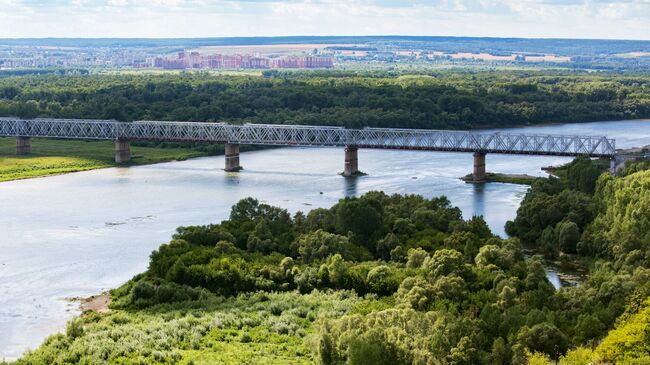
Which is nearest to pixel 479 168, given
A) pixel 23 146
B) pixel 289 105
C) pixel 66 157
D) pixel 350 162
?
pixel 350 162

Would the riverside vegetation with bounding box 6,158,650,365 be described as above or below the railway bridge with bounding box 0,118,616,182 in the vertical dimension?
below

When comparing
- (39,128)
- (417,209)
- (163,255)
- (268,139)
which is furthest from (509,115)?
(163,255)

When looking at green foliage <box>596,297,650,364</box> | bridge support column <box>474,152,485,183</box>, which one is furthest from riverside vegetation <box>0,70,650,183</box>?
green foliage <box>596,297,650,364</box>

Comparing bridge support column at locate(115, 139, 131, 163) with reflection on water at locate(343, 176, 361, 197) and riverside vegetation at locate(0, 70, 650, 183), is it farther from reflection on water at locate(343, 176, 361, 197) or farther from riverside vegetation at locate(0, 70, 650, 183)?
reflection on water at locate(343, 176, 361, 197)

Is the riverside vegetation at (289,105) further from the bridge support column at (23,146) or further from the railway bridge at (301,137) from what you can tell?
the railway bridge at (301,137)

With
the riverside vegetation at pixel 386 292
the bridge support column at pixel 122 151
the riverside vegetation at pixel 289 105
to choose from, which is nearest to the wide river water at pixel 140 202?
the riverside vegetation at pixel 386 292

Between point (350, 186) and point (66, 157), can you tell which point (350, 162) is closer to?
point (350, 186)
